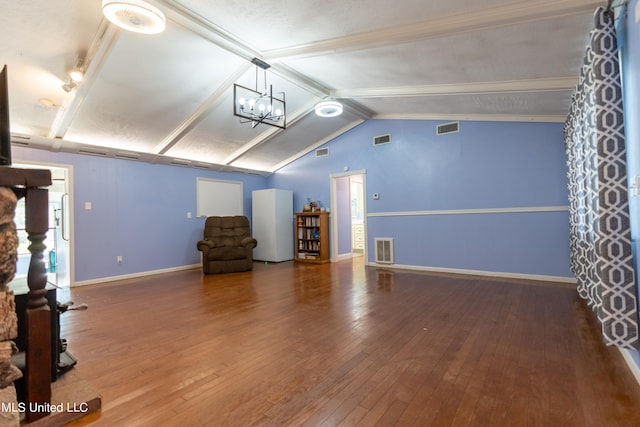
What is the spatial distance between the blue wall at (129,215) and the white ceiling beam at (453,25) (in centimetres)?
389

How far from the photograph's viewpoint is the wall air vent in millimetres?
5980

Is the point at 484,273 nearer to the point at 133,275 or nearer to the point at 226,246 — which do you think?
the point at 226,246

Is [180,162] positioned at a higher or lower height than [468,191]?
higher

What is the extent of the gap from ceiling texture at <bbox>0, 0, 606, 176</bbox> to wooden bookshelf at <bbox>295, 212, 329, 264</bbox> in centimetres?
248

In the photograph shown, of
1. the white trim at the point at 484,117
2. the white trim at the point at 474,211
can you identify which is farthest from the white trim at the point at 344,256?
the white trim at the point at 484,117

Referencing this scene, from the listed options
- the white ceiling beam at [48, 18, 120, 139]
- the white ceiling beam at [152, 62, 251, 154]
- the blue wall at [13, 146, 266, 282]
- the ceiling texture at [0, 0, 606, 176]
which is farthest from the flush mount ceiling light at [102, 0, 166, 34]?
the blue wall at [13, 146, 266, 282]

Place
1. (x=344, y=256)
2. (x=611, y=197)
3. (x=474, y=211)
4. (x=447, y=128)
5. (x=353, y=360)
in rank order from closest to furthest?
(x=611, y=197) → (x=353, y=360) → (x=474, y=211) → (x=447, y=128) → (x=344, y=256)

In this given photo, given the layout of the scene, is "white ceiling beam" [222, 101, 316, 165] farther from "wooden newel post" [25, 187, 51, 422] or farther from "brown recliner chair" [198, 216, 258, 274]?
"wooden newel post" [25, 187, 51, 422]

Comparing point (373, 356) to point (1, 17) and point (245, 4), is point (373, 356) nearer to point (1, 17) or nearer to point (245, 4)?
point (245, 4)

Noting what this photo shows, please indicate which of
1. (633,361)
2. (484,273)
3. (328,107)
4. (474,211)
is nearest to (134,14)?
(328,107)

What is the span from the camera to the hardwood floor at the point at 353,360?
1.55m

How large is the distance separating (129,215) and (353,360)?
16.7ft

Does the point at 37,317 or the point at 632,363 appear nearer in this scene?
the point at 37,317

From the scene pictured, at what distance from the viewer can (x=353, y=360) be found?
2117 mm
